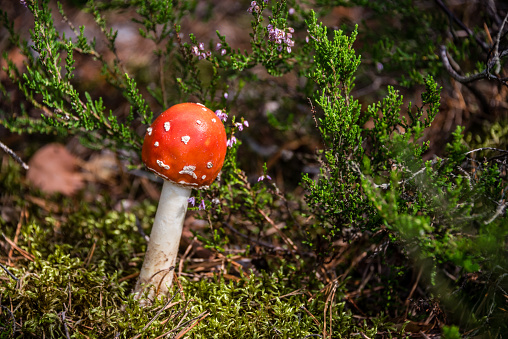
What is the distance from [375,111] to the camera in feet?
6.90

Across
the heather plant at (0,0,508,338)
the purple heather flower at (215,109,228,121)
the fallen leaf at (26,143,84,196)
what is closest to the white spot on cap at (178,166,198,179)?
the heather plant at (0,0,508,338)

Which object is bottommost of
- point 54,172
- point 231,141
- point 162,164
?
point 54,172

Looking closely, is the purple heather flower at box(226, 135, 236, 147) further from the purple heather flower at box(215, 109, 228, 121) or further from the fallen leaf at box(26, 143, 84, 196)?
the fallen leaf at box(26, 143, 84, 196)

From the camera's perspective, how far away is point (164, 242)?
97.7 inches

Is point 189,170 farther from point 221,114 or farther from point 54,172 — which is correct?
point 54,172

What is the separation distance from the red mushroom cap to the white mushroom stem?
0.70 feet

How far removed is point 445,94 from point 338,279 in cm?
223

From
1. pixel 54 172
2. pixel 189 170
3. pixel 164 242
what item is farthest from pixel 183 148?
pixel 54 172

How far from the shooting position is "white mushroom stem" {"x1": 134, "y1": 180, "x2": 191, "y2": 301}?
2.35 metres

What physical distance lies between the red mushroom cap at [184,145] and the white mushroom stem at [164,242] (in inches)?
8.4

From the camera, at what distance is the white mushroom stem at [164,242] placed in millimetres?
2354

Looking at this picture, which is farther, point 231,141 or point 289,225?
point 289,225

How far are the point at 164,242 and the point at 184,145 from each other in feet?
2.64

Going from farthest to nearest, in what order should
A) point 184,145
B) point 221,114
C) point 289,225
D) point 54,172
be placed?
point 54,172 < point 289,225 < point 221,114 < point 184,145
